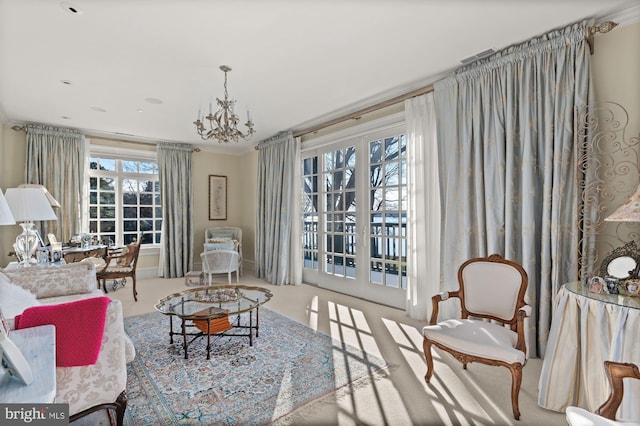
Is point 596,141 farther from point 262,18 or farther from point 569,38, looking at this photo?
point 262,18

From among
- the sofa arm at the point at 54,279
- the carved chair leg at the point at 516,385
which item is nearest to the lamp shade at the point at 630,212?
the carved chair leg at the point at 516,385

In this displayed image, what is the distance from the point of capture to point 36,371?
1.10 meters

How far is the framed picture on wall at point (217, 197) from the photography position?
6.81 meters

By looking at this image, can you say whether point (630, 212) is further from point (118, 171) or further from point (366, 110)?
point (118, 171)

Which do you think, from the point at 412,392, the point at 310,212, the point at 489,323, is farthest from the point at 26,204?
the point at 489,323

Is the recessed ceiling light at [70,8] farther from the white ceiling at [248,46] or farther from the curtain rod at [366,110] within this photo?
the curtain rod at [366,110]

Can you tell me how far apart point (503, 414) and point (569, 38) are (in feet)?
8.76

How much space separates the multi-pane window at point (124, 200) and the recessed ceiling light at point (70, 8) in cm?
414

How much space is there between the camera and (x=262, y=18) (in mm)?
2373

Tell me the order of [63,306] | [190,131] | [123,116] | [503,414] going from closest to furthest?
[63,306] < [503,414] < [123,116] < [190,131]

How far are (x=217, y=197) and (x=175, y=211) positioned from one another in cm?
98

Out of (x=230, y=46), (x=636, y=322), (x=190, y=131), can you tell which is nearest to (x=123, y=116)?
(x=190, y=131)

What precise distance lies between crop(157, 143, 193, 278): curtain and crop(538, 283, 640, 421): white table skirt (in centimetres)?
579

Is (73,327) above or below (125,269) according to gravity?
above
